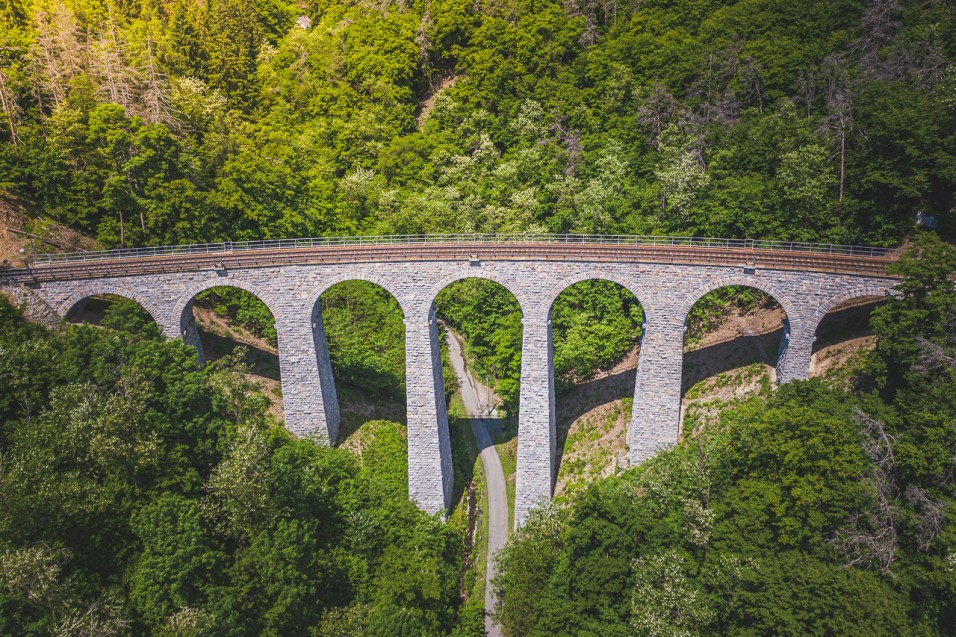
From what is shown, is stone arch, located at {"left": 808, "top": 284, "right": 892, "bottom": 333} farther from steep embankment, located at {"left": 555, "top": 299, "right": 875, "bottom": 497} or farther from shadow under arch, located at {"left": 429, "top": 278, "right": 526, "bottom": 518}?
shadow under arch, located at {"left": 429, "top": 278, "right": 526, "bottom": 518}

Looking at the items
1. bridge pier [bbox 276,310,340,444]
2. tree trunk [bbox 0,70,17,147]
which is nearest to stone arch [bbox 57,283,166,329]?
bridge pier [bbox 276,310,340,444]

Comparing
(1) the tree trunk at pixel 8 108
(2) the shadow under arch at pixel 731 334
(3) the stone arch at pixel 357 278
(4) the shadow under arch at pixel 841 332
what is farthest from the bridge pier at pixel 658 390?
(1) the tree trunk at pixel 8 108

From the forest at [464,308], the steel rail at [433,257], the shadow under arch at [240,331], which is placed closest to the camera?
the forest at [464,308]

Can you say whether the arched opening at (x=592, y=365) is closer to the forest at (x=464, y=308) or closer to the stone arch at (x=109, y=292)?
the forest at (x=464, y=308)

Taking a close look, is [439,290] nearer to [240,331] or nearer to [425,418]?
[425,418]

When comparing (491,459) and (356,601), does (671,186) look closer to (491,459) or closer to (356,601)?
(491,459)

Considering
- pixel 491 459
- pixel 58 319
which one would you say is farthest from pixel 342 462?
pixel 58 319

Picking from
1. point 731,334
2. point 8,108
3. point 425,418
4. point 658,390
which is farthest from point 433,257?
point 8,108
